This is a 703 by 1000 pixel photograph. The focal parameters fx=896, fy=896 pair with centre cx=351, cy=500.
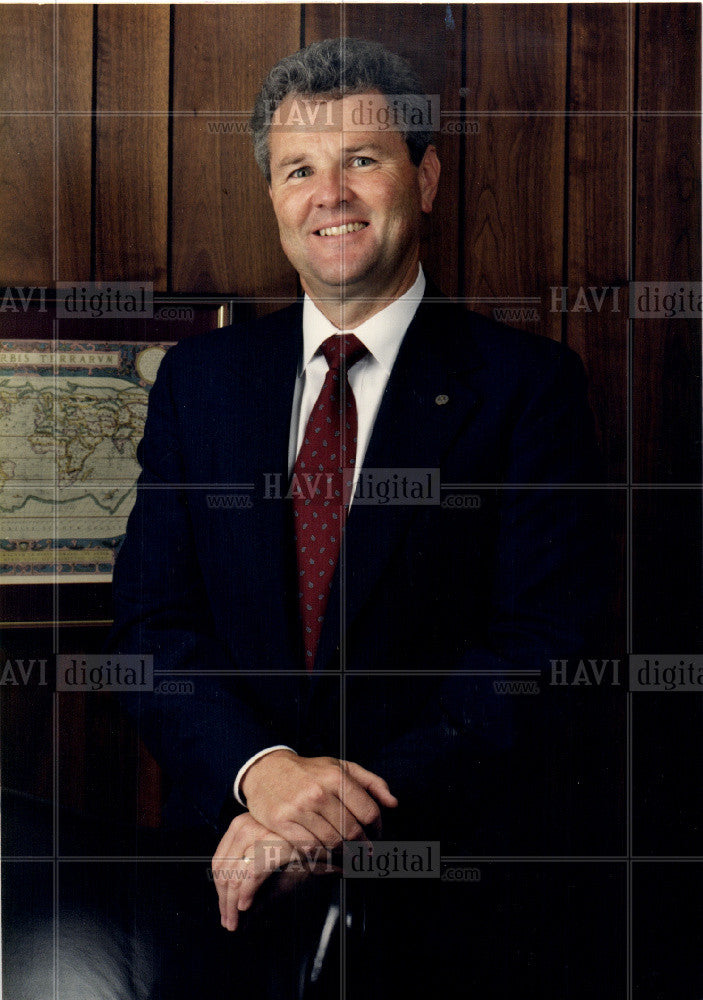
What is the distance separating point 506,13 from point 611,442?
1.82ft

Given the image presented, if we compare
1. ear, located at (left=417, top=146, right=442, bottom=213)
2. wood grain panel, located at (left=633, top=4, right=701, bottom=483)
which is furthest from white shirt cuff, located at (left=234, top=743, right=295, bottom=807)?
ear, located at (left=417, top=146, right=442, bottom=213)

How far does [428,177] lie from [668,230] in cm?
32

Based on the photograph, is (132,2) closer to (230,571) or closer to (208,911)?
(230,571)

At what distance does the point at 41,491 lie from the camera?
1153 millimetres

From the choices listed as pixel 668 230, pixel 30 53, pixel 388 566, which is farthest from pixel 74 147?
pixel 668 230

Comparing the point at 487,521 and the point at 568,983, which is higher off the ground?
the point at 487,521

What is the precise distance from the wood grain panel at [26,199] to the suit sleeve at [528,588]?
0.64m

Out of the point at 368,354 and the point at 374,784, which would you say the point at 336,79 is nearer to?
the point at 368,354

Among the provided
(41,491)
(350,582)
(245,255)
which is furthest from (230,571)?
(245,255)

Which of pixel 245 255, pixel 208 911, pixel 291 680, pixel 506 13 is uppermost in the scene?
pixel 506 13

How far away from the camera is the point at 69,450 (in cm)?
115

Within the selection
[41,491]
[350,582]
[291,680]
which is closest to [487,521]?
[350,582]

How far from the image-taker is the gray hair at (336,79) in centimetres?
110

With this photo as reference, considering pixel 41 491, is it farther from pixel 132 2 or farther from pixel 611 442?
pixel 611 442
